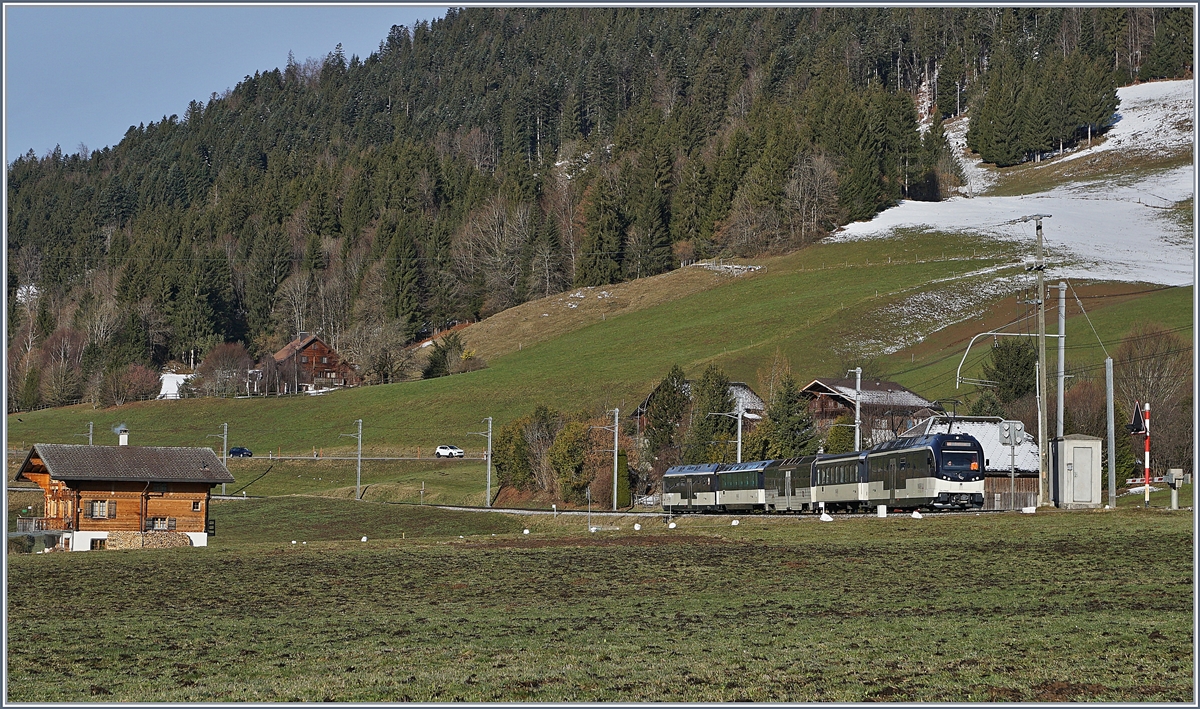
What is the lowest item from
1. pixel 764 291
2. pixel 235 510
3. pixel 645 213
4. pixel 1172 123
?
pixel 235 510

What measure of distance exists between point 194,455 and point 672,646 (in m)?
51.5

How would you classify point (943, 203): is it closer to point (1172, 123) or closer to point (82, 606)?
point (1172, 123)

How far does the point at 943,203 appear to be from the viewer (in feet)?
580

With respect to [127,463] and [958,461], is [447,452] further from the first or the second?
[958,461]

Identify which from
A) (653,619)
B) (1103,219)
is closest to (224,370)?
(1103,219)

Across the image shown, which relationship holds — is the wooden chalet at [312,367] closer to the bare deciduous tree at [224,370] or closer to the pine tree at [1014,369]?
the bare deciduous tree at [224,370]

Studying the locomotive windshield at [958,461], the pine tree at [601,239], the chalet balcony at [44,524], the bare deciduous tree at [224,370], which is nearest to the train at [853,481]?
the locomotive windshield at [958,461]

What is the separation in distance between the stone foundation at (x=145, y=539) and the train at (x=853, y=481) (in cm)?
2852

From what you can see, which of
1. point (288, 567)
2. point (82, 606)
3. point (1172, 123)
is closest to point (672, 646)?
point (82, 606)

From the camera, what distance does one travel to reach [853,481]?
5916cm

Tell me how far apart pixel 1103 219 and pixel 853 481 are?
10989 centimetres

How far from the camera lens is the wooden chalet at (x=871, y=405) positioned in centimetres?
9206

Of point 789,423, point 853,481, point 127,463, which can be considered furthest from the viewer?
point 789,423

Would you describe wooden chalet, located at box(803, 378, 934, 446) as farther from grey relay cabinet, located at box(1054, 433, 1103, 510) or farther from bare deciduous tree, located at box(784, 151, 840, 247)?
bare deciduous tree, located at box(784, 151, 840, 247)
